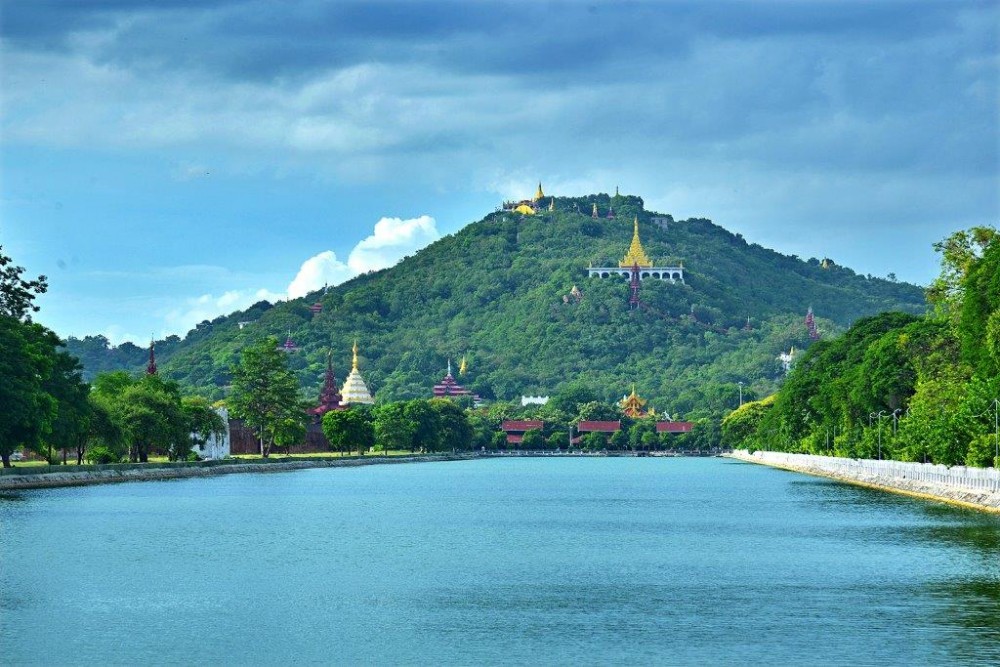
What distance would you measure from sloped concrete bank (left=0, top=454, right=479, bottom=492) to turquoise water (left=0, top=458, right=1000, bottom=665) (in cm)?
1214

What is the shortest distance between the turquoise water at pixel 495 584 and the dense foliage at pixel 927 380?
229 inches

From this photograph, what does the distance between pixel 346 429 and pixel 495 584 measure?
133m

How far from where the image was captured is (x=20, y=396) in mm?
88500

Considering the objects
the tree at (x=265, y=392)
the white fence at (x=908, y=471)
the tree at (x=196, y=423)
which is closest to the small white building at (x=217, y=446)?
the tree at (x=265, y=392)

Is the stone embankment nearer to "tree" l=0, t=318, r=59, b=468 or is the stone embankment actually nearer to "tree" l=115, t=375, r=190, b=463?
"tree" l=0, t=318, r=59, b=468

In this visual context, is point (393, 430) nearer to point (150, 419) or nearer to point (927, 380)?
point (150, 419)

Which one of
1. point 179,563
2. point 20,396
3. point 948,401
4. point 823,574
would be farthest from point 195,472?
point 823,574

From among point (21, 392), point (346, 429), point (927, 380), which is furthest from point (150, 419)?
point (346, 429)

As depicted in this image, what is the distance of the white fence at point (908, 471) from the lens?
75.6 metres

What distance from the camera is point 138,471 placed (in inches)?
4555

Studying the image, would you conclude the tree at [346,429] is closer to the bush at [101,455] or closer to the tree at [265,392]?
the tree at [265,392]

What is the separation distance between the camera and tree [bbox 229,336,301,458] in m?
162

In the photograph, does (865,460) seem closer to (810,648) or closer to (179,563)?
(179,563)

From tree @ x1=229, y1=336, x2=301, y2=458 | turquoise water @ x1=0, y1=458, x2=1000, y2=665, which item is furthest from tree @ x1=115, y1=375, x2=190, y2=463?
turquoise water @ x1=0, y1=458, x2=1000, y2=665
